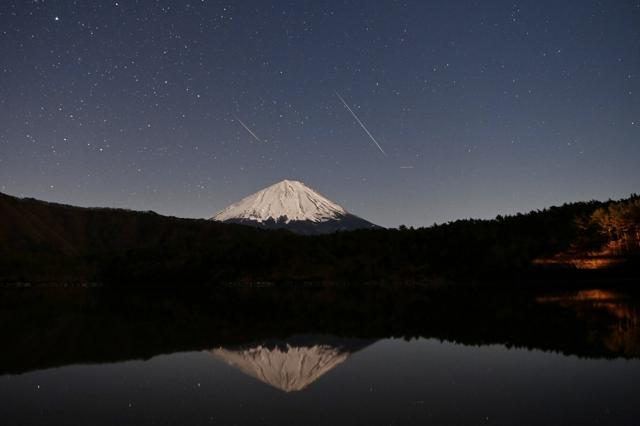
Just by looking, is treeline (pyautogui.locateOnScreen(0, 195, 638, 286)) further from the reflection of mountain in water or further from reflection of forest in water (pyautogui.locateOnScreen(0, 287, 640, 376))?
the reflection of mountain in water

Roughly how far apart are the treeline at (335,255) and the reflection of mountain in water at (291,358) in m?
57.3

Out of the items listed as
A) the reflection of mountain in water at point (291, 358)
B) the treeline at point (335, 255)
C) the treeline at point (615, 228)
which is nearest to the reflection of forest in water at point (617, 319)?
the reflection of mountain in water at point (291, 358)

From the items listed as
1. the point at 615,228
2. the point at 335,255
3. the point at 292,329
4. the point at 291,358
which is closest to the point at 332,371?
the point at 291,358

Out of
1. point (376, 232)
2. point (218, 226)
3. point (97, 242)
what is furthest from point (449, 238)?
point (97, 242)

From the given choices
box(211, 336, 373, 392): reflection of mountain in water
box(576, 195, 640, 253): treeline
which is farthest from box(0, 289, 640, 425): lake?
box(576, 195, 640, 253): treeline

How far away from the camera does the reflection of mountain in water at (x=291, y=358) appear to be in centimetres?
1550

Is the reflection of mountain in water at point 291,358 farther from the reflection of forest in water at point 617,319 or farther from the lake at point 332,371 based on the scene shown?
the reflection of forest in water at point 617,319

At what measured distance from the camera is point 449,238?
8831 cm

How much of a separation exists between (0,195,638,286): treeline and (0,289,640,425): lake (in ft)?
159

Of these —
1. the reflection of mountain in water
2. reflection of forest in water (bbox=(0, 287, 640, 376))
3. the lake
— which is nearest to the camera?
the lake

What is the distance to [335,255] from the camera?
97.6 m

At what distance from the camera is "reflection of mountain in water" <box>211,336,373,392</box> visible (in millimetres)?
15500

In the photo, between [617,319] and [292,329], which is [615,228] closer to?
[617,319]

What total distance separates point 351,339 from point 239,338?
192 inches
